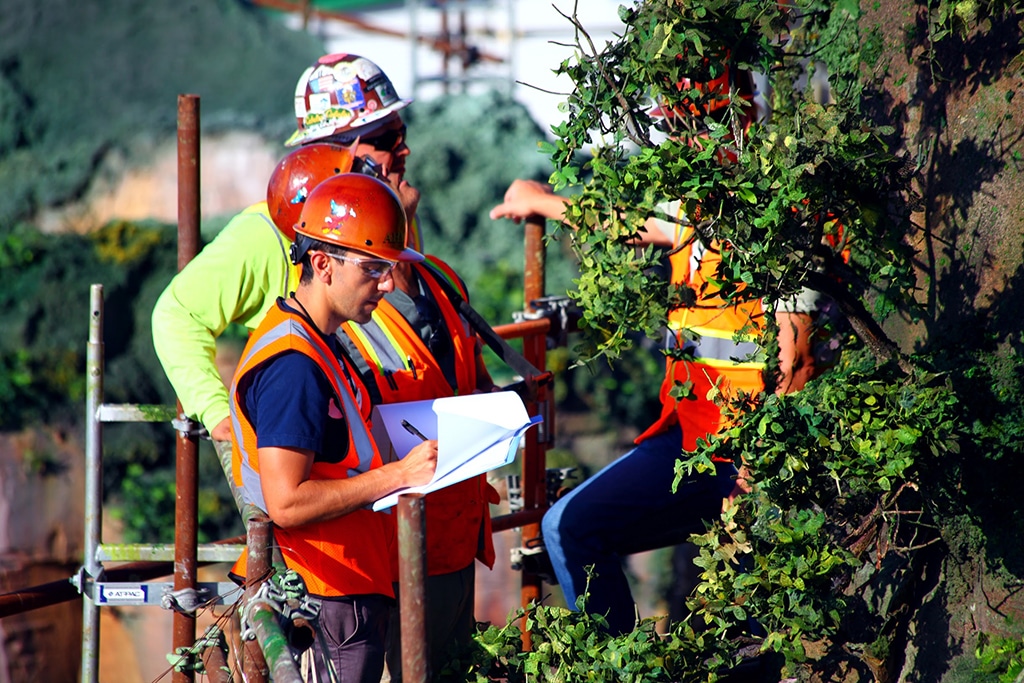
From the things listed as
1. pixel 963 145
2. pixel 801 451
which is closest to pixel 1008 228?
pixel 963 145

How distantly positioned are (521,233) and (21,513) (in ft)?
14.1

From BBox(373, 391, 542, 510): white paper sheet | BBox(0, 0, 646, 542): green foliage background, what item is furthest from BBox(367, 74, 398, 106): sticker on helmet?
BBox(0, 0, 646, 542): green foliage background

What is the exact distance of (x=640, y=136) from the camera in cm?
291

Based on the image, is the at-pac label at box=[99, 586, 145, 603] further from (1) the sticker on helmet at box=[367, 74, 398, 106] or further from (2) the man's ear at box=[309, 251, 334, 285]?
(1) the sticker on helmet at box=[367, 74, 398, 106]

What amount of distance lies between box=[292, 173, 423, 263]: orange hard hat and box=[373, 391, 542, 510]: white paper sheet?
0.41 metres

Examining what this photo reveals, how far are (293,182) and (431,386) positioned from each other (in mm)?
772

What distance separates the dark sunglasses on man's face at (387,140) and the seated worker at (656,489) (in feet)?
2.95

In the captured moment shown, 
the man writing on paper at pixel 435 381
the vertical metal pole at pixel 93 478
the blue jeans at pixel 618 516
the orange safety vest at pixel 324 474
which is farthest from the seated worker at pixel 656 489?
the vertical metal pole at pixel 93 478

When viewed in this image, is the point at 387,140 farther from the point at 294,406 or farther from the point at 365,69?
the point at 294,406

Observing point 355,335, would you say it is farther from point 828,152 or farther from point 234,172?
point 234,172

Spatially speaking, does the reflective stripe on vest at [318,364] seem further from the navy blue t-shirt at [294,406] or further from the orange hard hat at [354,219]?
the orange hard hat at [354,219]

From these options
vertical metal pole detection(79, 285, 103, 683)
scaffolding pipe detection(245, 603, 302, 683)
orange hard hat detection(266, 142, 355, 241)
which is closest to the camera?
scaffolding pipe detection(245, 603, 302, 683)

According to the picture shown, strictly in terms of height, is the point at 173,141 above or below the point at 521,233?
above

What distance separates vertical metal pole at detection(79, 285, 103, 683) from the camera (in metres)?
3.90
